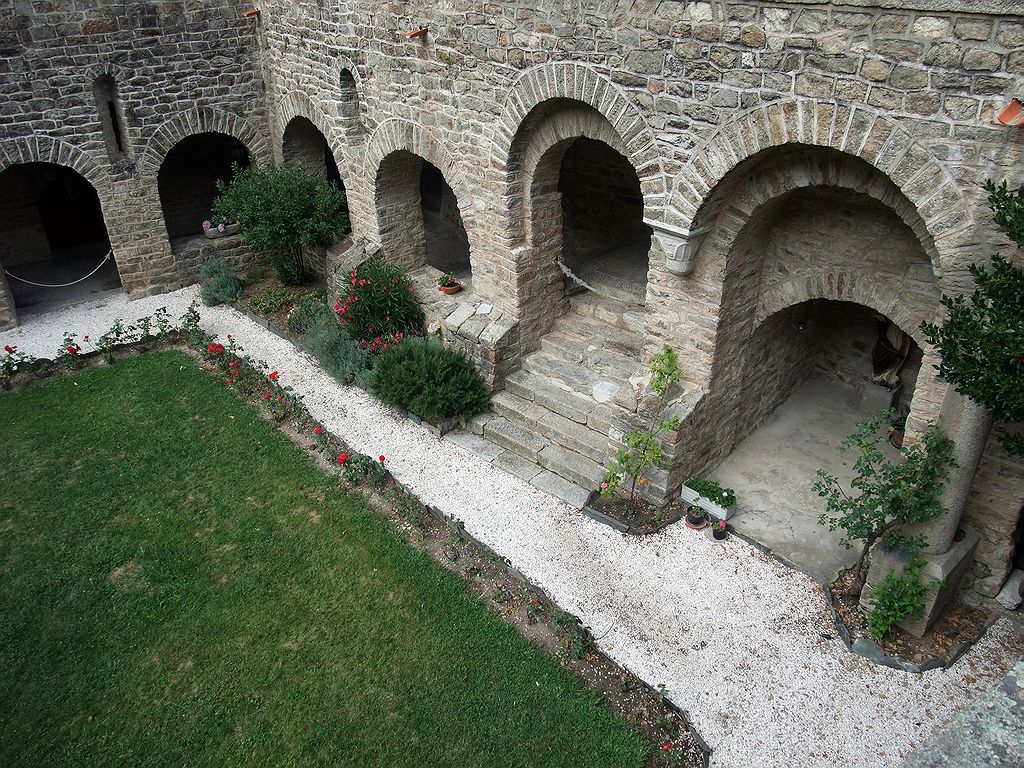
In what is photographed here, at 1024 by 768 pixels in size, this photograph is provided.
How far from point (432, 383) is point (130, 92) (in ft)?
22.6

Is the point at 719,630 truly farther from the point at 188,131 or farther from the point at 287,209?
the point at 188,131

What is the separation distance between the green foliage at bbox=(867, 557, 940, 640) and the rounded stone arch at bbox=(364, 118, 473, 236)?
5.94 m

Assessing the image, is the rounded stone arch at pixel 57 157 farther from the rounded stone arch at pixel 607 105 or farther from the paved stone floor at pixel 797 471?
the paved stone floor at pixel 797 471

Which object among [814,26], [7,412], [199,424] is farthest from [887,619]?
[7,412]

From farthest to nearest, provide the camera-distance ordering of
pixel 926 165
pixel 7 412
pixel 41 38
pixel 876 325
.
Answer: pixel 41 38 → pixel 7 412 → pixel 876 325 → pixel 926 165

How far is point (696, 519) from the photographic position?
8.12 m

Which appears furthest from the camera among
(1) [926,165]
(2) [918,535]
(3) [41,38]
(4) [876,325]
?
(3) [41,38]

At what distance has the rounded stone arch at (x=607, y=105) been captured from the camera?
7273mm

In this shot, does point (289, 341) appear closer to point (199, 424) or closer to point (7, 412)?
point (199, 424)

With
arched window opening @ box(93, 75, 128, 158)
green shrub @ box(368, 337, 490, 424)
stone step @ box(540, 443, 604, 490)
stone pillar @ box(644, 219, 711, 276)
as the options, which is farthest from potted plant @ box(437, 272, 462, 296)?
arched window opening @ box(93, 75, 128, 158)

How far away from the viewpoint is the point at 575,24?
748 centimetres

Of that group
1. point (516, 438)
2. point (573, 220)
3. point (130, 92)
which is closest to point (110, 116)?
point (130, 92)

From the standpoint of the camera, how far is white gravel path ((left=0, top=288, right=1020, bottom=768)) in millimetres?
6195

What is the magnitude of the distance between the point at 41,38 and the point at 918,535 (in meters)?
12.5
